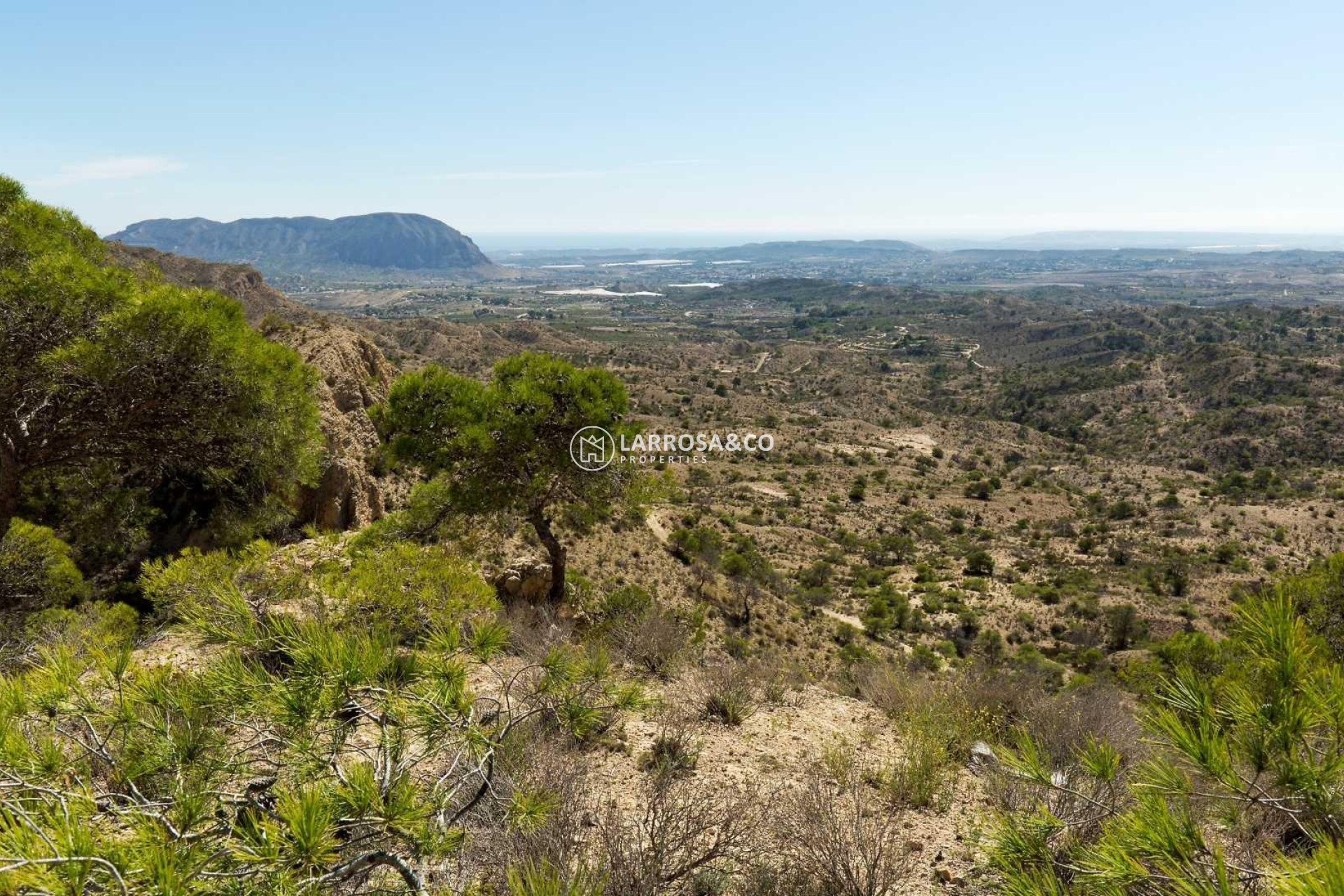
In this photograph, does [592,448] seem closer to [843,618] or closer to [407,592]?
[407,592]

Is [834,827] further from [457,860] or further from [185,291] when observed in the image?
[185,291]

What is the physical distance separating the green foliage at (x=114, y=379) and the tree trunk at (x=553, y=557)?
4401mm

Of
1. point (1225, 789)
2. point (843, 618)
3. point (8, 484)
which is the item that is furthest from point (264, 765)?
point (843, 618)

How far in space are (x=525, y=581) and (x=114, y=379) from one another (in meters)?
7.27

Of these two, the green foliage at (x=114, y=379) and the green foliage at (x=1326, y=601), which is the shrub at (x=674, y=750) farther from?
the green foliage at (x=1326, y=601)

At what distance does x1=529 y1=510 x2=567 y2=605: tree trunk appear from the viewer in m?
12.2

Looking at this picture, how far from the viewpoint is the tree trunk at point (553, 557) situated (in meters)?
12.2

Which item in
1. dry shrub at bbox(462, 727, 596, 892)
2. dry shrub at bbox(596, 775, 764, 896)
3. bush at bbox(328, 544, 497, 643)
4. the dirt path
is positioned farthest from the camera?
the dirt path

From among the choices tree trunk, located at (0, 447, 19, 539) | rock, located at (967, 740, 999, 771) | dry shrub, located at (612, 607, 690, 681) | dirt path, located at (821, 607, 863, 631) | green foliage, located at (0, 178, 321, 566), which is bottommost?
dirt path, located at (821, 607, 863, 631)

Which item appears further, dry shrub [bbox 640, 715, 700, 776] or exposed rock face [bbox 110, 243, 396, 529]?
exposed rock face [bbox 110, 243, 396, 529]

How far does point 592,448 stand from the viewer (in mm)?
11938

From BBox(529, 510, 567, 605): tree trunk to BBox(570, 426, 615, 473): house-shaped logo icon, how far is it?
4.73ft

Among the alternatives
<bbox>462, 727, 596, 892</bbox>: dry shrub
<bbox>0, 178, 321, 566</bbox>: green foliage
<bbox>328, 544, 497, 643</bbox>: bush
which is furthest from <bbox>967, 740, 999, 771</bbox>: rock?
<bbox>0, 178, 321, 566</bbox>: green foliage

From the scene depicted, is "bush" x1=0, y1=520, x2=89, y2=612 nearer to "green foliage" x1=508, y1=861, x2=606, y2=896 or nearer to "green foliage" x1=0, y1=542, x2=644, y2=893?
"green foliage" x1=0, y1=542, x2=644, y2=893
